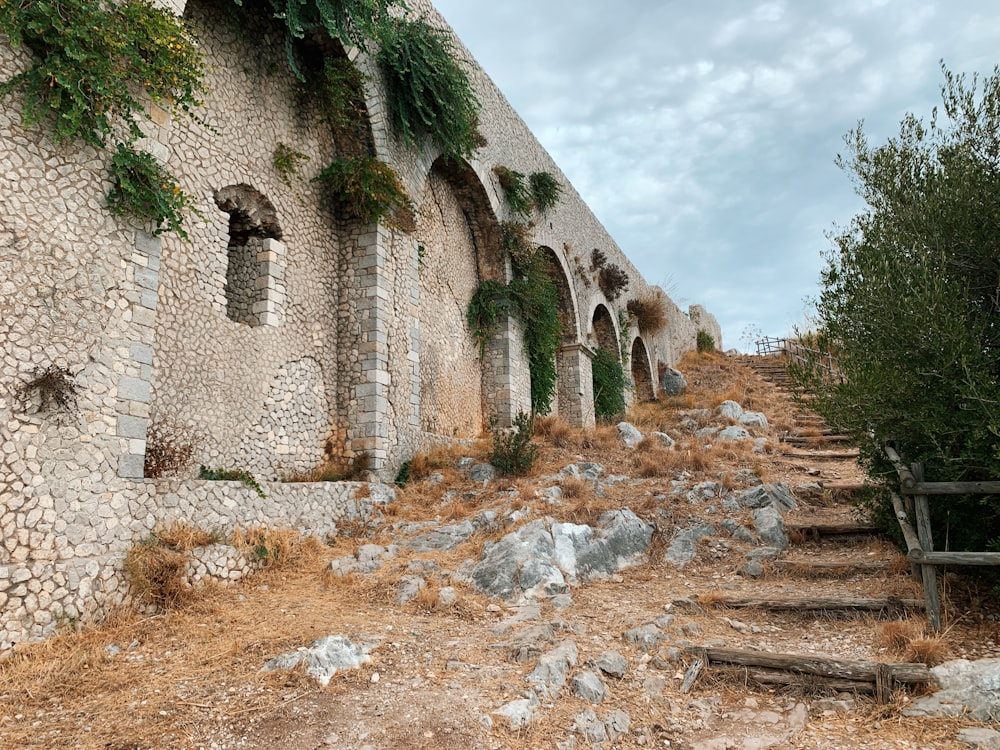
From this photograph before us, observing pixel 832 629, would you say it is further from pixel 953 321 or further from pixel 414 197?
pixel 414 197

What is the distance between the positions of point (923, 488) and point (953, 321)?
4.08 ft

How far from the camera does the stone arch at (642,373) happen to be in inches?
1006

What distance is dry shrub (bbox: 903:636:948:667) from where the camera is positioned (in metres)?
3.98

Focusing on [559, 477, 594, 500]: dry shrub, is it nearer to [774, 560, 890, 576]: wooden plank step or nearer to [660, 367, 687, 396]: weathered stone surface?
[774, 560, 890, 576]: wooden plank step

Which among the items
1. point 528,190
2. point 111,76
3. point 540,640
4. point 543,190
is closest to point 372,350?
point 111,76

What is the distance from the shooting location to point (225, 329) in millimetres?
7961

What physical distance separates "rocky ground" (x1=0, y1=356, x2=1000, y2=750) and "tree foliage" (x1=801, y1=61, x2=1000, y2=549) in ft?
3.86

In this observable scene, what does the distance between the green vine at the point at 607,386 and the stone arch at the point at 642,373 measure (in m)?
4.92

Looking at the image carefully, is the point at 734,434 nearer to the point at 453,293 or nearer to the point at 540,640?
the point at 453,293

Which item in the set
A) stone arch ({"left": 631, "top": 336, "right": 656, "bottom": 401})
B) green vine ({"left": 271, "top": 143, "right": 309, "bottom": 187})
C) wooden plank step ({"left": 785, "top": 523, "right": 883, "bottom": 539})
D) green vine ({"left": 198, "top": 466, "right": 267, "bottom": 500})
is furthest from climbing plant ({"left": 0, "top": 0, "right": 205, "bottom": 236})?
stone arch ({"left": 631, "top": 336, "right": 656, "bottom": 401})

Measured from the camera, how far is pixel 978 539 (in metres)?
4.98

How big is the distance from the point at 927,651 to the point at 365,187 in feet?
28.4

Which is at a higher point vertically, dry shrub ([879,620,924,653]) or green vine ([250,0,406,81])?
green vine ([250,0,406,81])

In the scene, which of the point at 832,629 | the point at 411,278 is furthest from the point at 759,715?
the point at 411,278
